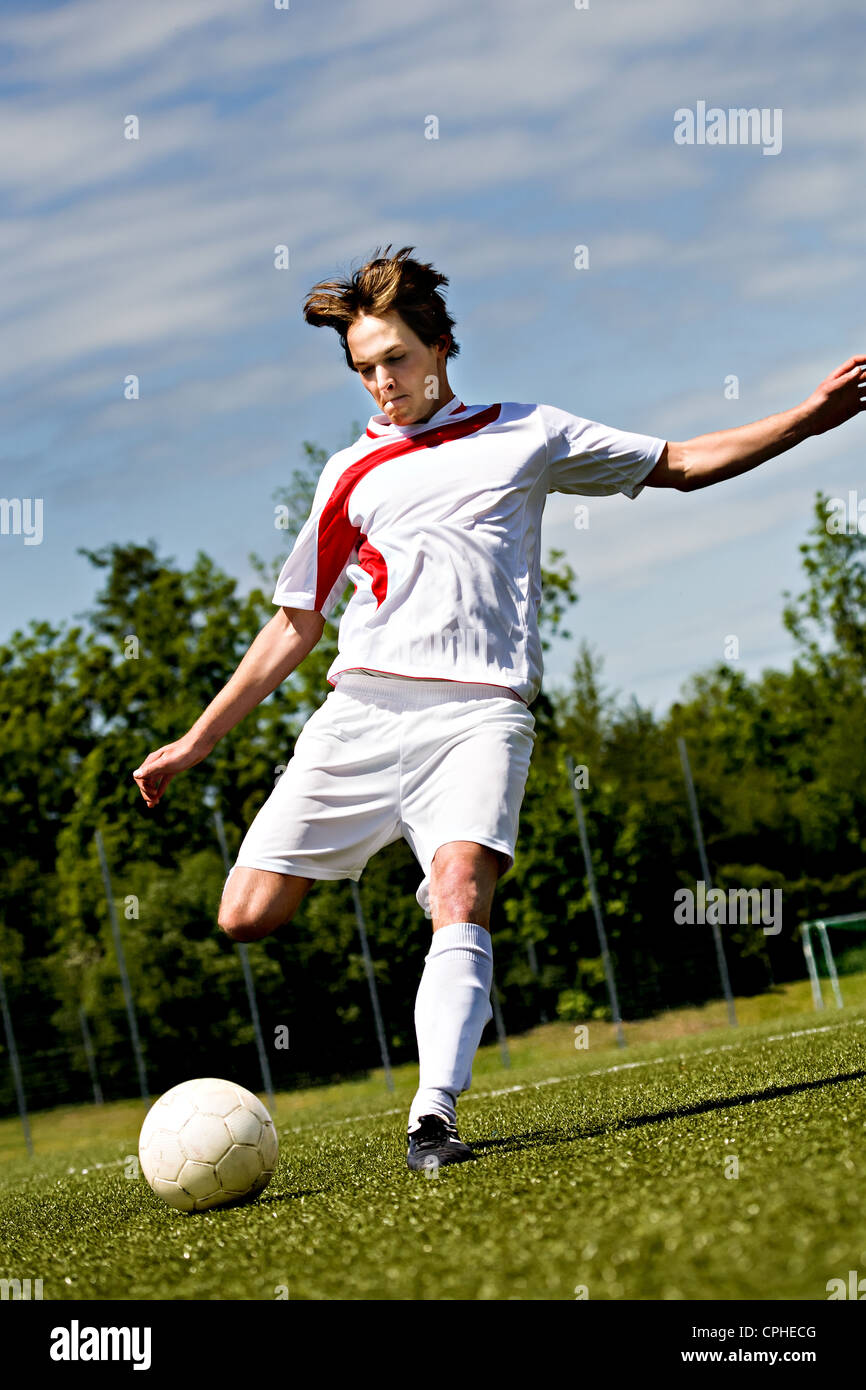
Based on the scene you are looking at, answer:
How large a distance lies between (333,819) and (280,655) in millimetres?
730

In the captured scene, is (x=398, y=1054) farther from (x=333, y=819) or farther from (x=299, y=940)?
(x=333, y=819)

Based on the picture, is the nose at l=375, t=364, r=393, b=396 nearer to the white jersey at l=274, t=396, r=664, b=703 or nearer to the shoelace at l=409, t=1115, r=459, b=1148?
the white jersey at l=274, t=396, r=664, b=703

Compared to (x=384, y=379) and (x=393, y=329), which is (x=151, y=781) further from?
(x=393, y=329)

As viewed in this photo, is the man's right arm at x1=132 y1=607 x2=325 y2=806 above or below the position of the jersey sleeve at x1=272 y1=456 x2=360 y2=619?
below

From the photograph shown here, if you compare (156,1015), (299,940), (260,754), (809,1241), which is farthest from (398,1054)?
(809,1241)

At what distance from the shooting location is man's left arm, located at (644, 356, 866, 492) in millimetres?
4336

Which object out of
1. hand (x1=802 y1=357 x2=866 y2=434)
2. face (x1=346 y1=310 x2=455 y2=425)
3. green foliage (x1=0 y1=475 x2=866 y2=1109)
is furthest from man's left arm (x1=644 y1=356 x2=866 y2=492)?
green foliage (x1=0 y1=475 x2=866 y2=1109)

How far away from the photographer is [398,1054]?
710 inches

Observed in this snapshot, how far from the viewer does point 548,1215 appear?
2533mm

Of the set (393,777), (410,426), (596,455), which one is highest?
(410,426)

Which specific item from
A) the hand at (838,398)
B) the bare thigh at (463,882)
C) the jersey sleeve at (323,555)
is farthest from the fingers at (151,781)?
the hand at (838,398)

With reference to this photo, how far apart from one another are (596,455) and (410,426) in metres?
Answer: 0.60

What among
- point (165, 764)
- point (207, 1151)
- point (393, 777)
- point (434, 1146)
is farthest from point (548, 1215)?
point (165, 764)

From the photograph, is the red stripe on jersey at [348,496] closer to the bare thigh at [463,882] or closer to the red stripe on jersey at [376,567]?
the red stripe on jersey at [376,567]
